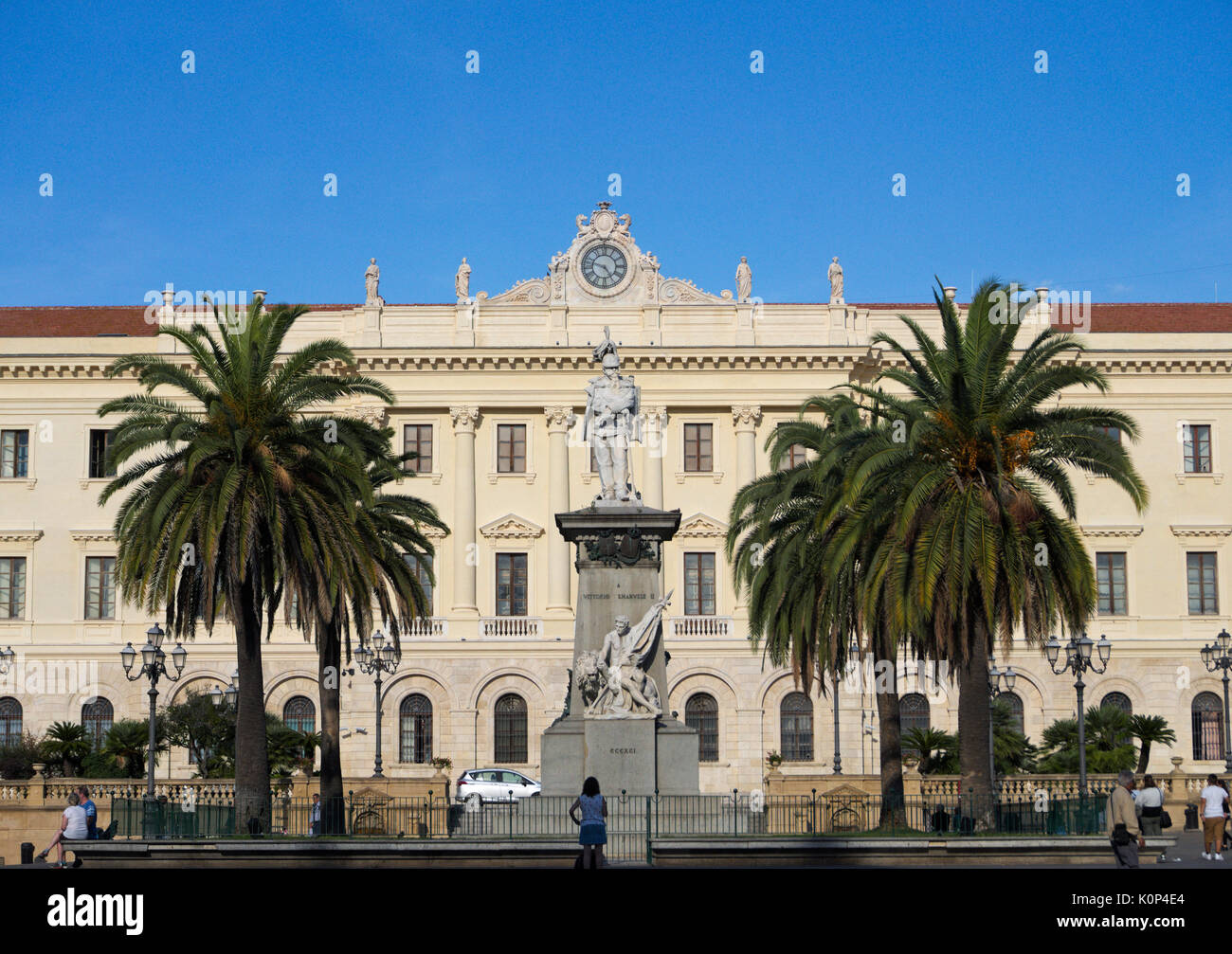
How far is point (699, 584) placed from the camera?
2244 inches

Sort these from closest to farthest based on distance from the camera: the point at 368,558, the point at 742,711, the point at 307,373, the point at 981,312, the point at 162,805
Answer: the point at 162,805, the point at 981,312, the point at 368,558, the point at 307,373, the point at 742,711

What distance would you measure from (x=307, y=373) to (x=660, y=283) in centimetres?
2785

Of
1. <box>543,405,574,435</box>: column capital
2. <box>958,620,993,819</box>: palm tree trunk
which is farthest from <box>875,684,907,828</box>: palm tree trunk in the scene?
<box>543,405,574,435</box>: column capital

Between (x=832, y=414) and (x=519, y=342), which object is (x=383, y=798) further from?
(x=519, y=342)

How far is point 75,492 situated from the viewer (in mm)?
57125

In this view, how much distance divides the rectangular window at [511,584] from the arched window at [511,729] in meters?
3.16

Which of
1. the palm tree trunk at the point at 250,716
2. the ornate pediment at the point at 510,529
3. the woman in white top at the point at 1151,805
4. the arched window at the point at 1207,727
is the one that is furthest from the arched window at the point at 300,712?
the woman in white top at the point at 1151,805

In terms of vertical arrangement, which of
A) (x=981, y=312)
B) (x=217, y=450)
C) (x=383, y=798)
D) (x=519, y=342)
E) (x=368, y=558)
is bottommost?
(x=383, y=798)

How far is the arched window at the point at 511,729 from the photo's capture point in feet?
181

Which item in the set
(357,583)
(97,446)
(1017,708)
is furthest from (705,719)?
(357,583)

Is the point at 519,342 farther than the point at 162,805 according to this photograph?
Yes

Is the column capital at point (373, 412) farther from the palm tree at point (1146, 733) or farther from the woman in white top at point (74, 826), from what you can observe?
the woman in white top at point (74, 826)
